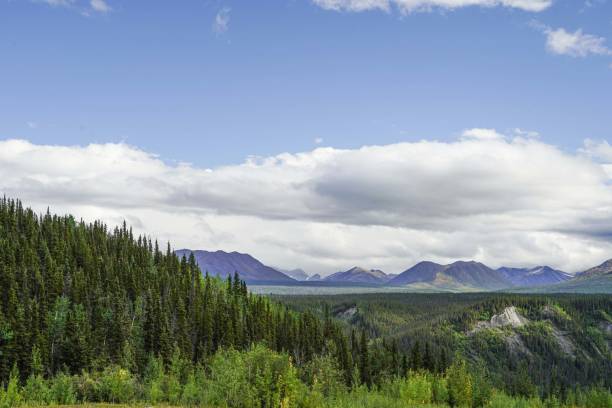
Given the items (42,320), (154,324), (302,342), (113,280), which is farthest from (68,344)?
(302,342)

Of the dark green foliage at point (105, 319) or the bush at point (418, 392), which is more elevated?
the dark green foliage at point (105, 319)

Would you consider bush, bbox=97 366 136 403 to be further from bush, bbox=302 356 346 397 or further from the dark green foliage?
bush, bbox=302 356 346 397

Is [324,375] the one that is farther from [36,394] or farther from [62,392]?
[36,394]

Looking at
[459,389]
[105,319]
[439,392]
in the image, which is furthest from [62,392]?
[439,392]

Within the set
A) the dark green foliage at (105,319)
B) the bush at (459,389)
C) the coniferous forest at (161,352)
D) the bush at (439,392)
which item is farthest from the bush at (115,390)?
the bush at (459,389)

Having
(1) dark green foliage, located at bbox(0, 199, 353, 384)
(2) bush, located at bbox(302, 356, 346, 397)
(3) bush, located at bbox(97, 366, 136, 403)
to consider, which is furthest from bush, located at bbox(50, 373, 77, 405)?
(2) bush, located at bbox(302, 356, 346, 397)

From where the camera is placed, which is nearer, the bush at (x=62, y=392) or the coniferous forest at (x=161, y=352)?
the bush at (x=62, y=392)

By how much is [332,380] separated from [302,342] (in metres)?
51.3

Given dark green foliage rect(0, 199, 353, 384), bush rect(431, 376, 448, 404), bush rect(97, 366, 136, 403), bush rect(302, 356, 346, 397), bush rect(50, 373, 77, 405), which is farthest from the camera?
dark green foliage rect(0, 199, 353, 384)

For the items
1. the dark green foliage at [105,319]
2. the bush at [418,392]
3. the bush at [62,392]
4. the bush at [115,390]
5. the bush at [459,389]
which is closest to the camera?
the bush at [62,392]

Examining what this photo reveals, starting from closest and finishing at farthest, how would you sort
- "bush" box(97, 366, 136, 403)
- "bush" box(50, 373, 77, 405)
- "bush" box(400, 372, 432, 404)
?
"bush" box(50, 373, 77, 405), "bush" box(97, 366, 136, 403), "bush" box(400, 372, 432, 404)

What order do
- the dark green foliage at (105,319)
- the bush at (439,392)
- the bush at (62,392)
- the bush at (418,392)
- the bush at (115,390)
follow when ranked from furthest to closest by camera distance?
the dark green foliage at (105,319)
the bush at (439,392)
the bush at (418,392)
the bush at (115,390)
the bush at (62,392)

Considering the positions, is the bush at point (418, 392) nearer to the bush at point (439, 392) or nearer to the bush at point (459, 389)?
the bush at point (439, 392)

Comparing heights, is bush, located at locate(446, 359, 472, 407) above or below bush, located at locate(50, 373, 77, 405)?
below
